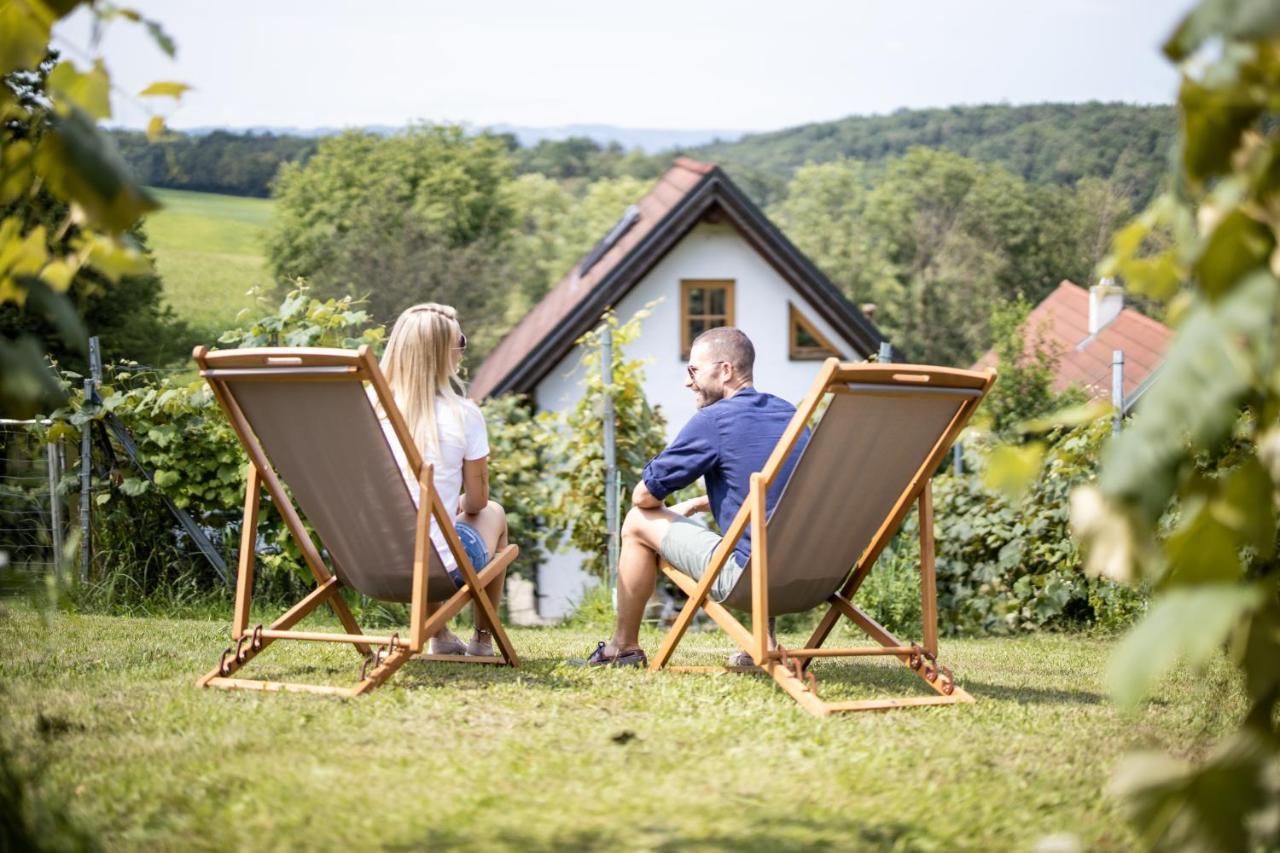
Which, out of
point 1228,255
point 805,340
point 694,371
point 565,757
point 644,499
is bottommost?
point 805,340

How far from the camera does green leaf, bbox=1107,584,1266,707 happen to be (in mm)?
1562

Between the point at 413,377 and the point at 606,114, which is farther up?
the point at 606,114

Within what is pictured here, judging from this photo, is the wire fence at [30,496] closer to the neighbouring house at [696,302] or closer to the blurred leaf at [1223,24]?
the blurred leaf at [1223,24]

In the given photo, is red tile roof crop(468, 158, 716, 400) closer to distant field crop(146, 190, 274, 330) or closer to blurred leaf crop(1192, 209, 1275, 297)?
distant field crop(146, 190, 274, 330)

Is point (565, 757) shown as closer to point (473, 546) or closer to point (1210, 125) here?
point (473, 546)

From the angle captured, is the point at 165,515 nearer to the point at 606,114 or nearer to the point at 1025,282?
the point at 1025,282

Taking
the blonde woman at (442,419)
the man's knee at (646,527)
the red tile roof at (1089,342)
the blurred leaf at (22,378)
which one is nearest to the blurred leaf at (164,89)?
the blurred leaf at (22,378)

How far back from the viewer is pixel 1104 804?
107 inches

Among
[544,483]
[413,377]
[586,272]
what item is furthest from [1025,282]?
[413,377]

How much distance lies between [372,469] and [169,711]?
2.95ft

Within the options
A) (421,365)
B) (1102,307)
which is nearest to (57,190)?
(421,365)

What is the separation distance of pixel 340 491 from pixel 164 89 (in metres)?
1.95

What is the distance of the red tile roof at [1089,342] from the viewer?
26828mm

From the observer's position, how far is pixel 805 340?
24219 millimetres
